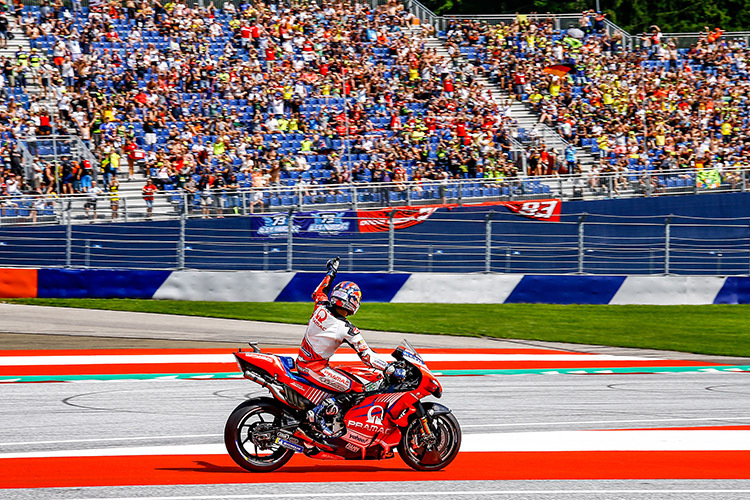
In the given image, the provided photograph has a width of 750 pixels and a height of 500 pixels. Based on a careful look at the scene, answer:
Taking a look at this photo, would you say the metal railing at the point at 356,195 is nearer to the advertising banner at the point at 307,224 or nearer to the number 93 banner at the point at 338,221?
the number 93 banner at the point at 338,221

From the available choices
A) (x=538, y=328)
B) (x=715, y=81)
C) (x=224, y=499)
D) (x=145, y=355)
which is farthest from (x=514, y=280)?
(x=715, y=81)

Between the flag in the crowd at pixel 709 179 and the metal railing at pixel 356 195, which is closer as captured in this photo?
the metal railing at pixel 356 195

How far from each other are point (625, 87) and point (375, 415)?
89.6 feet

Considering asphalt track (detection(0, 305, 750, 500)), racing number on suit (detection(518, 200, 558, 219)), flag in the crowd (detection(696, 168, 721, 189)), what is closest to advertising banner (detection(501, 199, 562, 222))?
racing number on suit (detection(518, 200, 558, 219))

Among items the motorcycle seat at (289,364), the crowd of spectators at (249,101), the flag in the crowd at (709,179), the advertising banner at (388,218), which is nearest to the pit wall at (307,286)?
→ the advertising banner at (388,218)

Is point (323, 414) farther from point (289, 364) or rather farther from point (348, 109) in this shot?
point (348, 109)

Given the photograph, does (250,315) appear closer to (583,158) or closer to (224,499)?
(224,499)

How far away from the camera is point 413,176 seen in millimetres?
25906

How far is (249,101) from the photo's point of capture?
26094 millimetres

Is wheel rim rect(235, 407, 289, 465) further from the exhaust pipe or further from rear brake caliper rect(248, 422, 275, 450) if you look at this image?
the exhaust pipe

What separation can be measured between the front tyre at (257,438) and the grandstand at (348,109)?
48.3ft

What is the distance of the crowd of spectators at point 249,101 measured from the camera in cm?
2366

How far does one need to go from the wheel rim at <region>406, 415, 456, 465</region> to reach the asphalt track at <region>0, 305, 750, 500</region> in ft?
0.54

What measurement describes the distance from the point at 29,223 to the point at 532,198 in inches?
488
